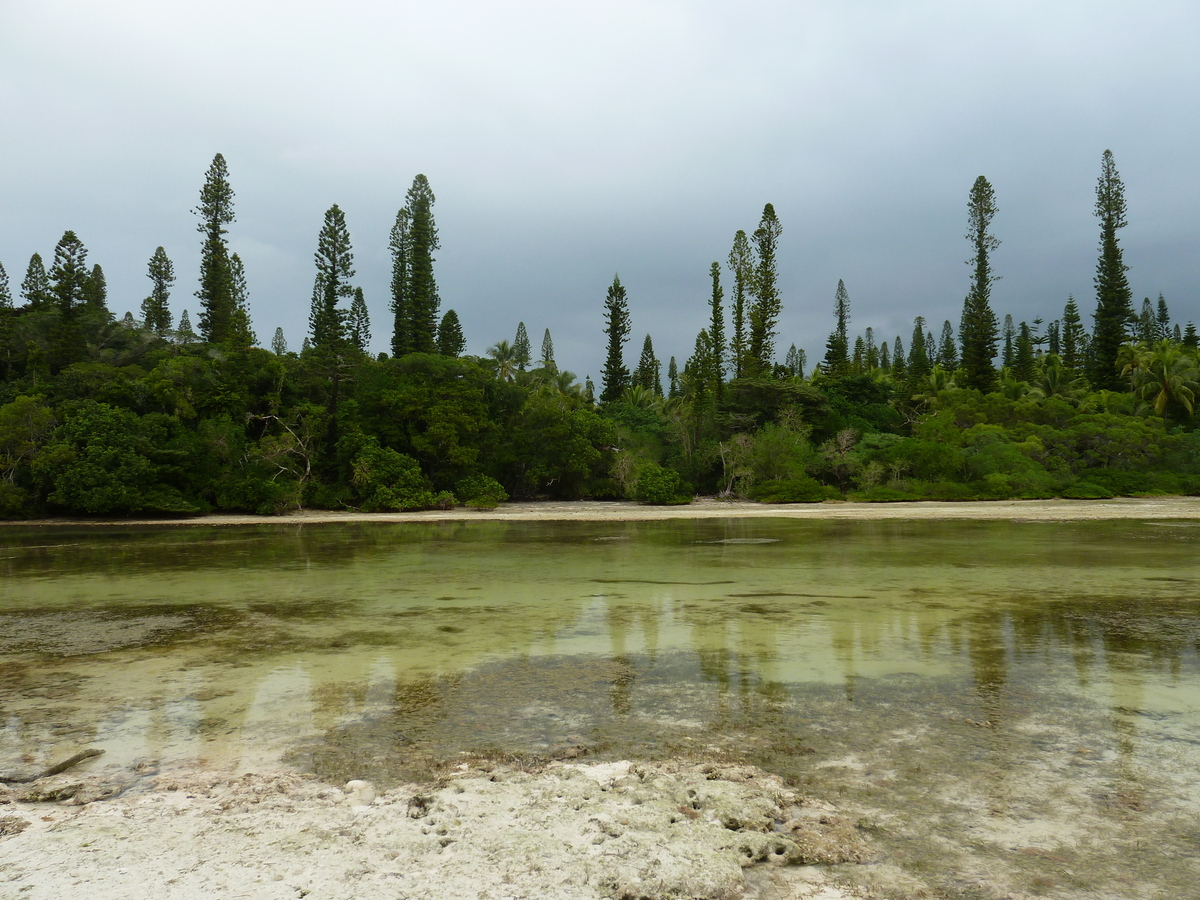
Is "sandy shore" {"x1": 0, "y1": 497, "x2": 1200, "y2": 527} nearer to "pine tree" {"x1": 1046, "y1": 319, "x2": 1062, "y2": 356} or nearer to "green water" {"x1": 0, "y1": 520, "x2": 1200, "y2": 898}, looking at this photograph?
"green water" {"x1": 0, "y1": 520, "x2": 1200, "y2": 898}

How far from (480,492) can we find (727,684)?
25779mm

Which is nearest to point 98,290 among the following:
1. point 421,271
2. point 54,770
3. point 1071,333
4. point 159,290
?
point 159,290

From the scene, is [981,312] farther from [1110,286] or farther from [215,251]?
[215,251]

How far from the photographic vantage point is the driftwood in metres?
3.78

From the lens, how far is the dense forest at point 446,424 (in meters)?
26.9

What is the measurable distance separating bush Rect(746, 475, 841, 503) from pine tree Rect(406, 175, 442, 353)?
21.0 meters

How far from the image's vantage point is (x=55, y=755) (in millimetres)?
4176

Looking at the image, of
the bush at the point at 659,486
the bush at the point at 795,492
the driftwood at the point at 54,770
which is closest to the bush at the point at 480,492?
the bush at the point at 659,486

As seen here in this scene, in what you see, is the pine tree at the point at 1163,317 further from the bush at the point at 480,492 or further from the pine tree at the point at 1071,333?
the bush at the point at 480,492

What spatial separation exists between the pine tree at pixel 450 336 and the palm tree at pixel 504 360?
7.59 ft

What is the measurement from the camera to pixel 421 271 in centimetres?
4325

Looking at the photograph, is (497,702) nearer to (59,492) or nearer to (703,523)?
(703,523)

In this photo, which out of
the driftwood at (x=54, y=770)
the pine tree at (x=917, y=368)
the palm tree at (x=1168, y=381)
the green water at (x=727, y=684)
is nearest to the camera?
the green water at (x=727, y=684)

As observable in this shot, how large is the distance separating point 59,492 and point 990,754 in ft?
97.4
